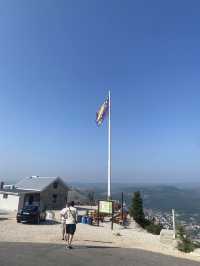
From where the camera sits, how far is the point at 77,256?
466 inches

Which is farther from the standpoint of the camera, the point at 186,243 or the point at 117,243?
the point at 117,243

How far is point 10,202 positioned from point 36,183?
6191mm

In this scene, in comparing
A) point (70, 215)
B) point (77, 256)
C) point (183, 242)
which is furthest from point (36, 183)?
point (77, 256)

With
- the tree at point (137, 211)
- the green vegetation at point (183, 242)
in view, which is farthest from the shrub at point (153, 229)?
the green vegetation at point (183, 242)

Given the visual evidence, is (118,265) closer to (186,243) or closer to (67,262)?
(67,262)

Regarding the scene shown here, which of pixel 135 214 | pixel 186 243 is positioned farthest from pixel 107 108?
pixel 186 243

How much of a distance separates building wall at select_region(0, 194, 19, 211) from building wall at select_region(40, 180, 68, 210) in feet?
13.1

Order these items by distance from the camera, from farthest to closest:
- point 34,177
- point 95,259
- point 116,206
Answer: point 34,177
point 116,206
point 95,259

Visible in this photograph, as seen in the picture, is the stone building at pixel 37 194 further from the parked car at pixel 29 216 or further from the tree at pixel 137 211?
the parked car at pixel 29 216

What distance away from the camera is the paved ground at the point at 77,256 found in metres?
10.8

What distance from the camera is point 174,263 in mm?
11891

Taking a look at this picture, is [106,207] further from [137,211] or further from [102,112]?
[102,112]

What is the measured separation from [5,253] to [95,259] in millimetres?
3829

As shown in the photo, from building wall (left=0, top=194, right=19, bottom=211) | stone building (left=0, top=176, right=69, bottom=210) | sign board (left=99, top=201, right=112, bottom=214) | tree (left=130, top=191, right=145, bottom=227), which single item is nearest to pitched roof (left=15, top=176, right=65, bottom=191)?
stone building (left=0, top=176, right=69, bottom=210)
